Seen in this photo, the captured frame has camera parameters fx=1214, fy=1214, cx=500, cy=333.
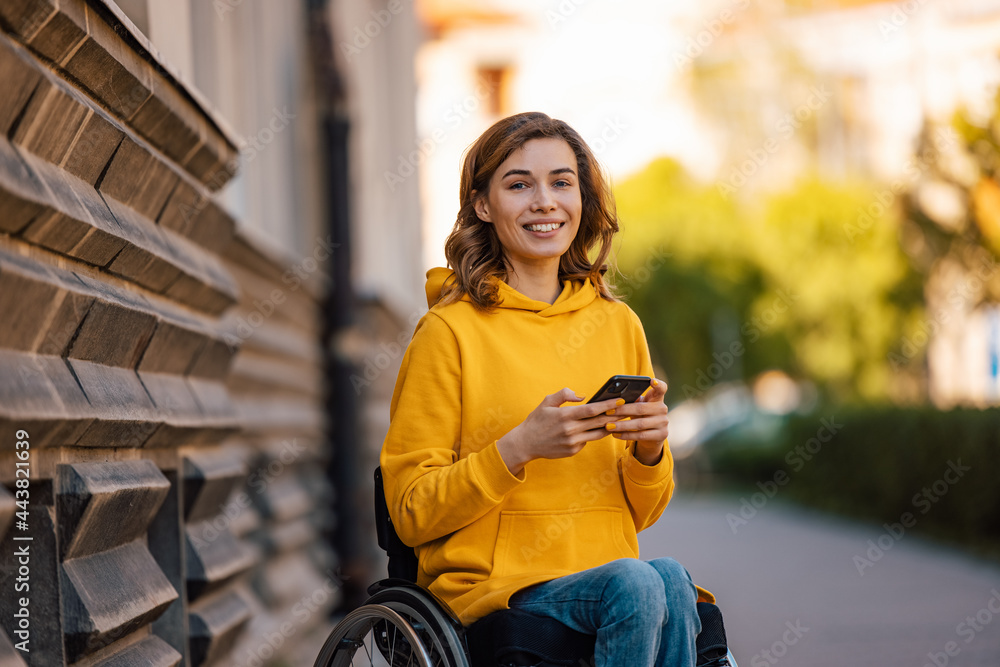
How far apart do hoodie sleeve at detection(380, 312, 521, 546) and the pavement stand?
4.01m

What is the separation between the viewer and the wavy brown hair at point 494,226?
3.04m

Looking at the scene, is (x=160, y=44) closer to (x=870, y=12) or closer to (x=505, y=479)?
(x=505, y=479)

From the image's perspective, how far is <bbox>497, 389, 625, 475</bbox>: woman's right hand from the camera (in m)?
2.58

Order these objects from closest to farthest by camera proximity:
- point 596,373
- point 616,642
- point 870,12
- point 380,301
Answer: point 616,642
point 596,373
point 380,301
point 870,12

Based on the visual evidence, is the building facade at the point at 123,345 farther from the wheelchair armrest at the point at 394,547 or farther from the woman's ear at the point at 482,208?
the woman's ear at the point at 482,208

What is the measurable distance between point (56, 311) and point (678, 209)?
3390 centimetres

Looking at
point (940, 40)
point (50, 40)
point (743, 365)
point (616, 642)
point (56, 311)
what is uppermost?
point (940, 40)

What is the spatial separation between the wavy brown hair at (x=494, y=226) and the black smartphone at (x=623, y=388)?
1.68 feet

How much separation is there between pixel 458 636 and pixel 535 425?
476 mm

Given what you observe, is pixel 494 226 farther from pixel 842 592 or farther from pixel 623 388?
pixel 842 592

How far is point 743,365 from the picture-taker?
39.1 m

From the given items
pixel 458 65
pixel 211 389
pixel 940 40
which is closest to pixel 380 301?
pixel 211 389

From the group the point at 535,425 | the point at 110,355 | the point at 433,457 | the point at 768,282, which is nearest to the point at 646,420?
the point at 535,425

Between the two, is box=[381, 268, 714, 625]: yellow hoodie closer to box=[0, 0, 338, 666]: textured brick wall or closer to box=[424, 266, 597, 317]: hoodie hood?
box=[424, 266, 597, 317]: hoodie hood
